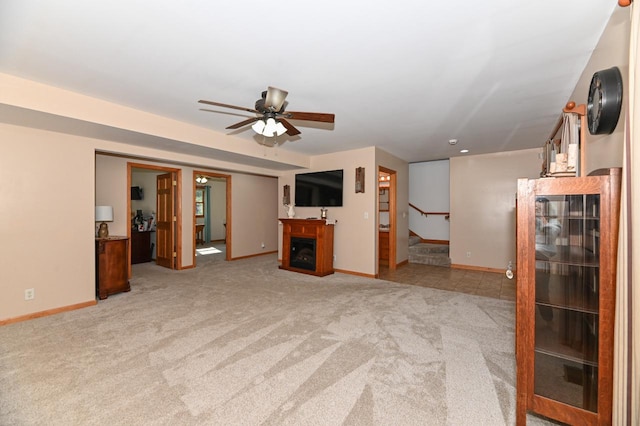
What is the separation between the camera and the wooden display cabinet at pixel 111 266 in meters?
3.89

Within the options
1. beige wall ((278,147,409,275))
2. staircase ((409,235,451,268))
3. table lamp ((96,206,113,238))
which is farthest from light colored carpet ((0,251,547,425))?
staircase ((409,235,451,268))

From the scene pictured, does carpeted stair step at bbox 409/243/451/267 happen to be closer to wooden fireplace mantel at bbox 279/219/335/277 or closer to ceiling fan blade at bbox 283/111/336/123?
wooden fireplace mantel at bbox 279/219/335/277

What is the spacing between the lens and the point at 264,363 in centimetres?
221

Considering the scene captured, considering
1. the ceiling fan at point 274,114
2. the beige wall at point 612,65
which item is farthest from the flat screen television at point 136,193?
the beige wall at point 612,65

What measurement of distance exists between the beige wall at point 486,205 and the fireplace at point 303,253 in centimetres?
319

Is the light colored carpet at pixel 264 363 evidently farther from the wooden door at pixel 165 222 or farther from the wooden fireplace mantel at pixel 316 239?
the wooden door at pixel 165 222

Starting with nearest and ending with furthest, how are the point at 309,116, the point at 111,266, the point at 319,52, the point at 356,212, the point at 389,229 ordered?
the point at 319,52
the point at 309,116
the point at 111,266
the point at 356,212
the point at 389,229

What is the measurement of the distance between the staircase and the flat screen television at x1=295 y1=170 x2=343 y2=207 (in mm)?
2542

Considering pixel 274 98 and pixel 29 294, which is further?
pixel 29 294

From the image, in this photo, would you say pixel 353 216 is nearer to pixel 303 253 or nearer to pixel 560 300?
pixel 303 253

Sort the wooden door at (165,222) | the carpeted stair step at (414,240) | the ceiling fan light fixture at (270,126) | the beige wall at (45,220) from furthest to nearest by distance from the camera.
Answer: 1. the carpeted stair step at (414,240)
2. the wooden door at (165,222)
3. the beige wall at (45,220)
4. the ceiling fan light fixture at (270,126)

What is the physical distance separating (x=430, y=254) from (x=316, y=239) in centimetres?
301

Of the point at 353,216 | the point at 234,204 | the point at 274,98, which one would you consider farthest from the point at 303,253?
the point at 274,98

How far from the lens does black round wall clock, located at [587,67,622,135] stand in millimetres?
1555
